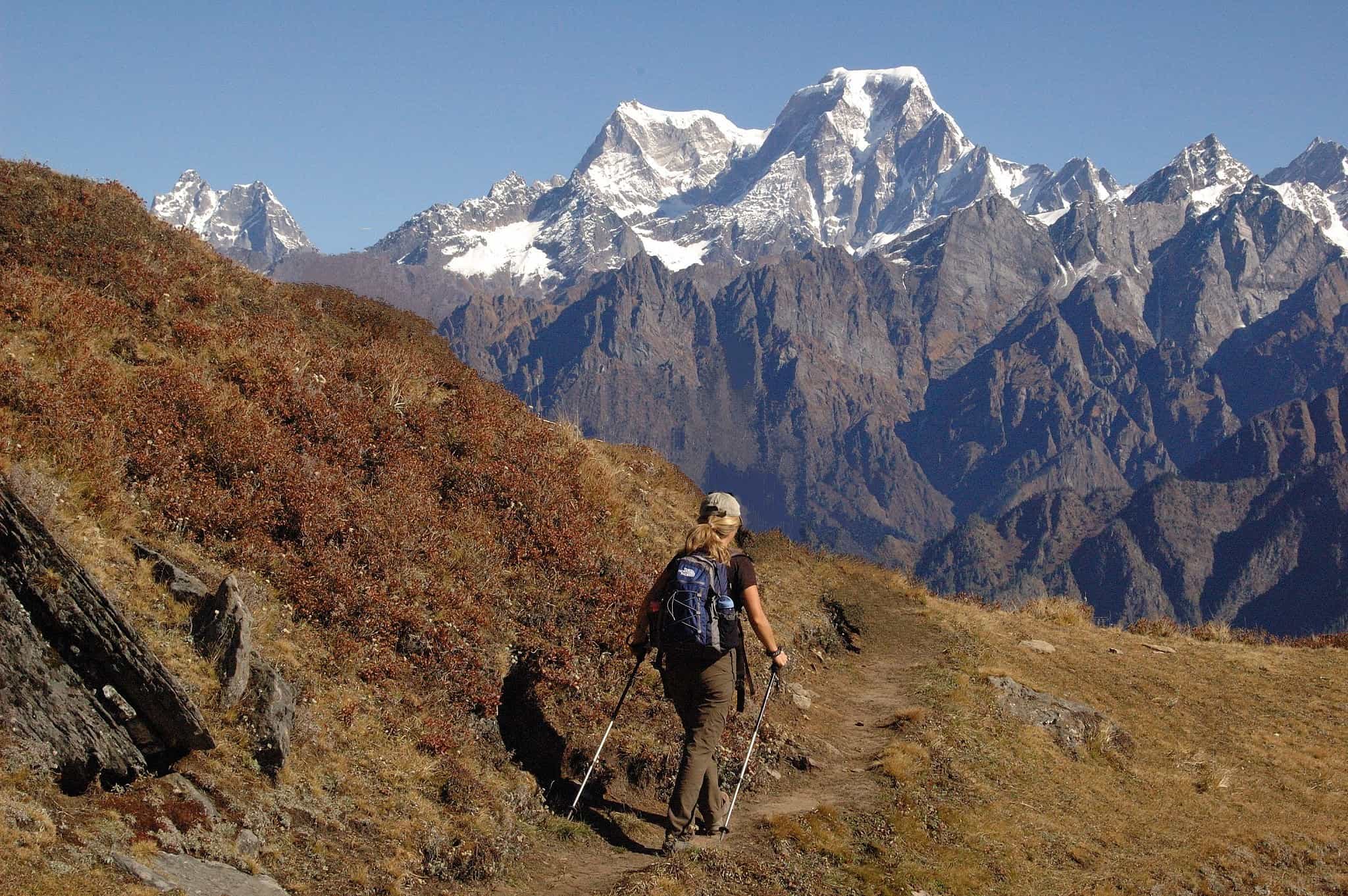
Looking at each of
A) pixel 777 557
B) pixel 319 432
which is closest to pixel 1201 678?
pixel 777 557

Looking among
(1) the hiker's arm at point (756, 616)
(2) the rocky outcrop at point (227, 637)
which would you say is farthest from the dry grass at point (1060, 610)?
(2) the rocky outcrop at point (227, 637)

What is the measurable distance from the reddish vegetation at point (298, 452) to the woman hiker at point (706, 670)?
9.29 ft

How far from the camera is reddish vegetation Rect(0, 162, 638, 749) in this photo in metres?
12.5

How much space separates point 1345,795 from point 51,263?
22.3m

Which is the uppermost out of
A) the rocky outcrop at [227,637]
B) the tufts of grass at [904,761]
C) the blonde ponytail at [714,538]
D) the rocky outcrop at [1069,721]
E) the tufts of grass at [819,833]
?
the blonde ponytail at [714,538]

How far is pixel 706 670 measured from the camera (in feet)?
36.0

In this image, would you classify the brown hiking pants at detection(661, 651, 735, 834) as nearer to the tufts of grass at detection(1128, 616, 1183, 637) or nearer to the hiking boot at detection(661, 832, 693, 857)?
the hiking boot at detection(661, 832, 693, 857)

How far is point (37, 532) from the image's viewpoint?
8.23 meters

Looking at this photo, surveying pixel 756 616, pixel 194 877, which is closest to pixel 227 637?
pixel 194 877

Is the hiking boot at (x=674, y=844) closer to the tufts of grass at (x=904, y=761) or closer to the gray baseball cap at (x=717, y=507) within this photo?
the gray baseball cap at (x=717, y=507)

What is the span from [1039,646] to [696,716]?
14.7m

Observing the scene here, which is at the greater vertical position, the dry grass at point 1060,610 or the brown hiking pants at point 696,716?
the dry grass at point 1060,610

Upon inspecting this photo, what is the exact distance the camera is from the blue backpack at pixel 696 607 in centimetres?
1073

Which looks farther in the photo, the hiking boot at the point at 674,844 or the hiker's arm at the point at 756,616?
the hiker's arm at the point at 756,616
